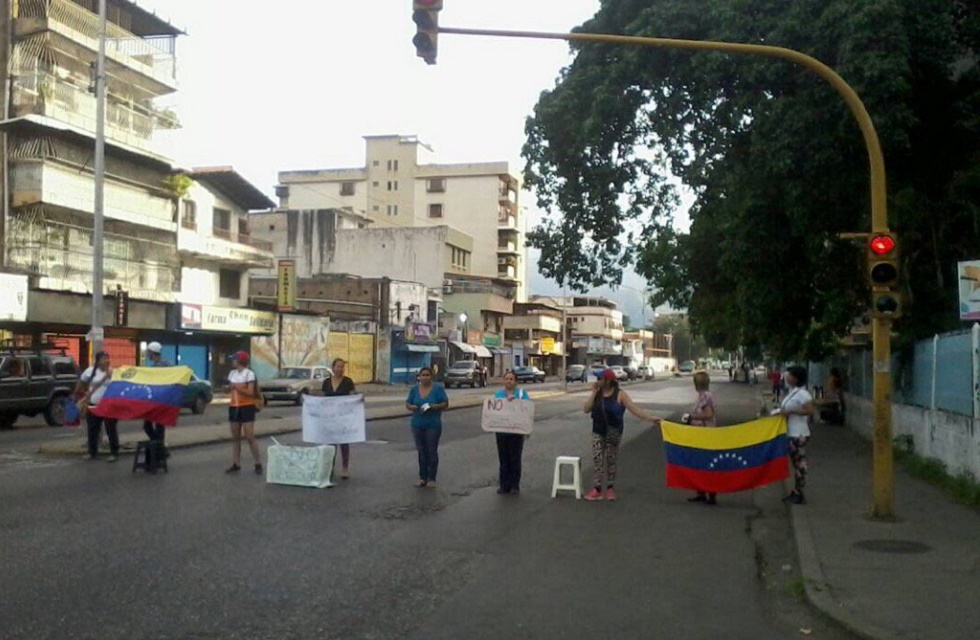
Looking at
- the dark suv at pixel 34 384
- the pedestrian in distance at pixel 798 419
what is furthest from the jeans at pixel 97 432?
the pedestrian in distance at pixel 798 419

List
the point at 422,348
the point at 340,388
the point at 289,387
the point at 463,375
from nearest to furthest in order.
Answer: the point at 340,388
the point at 289,387
the point at 463,375
the point at 422,348

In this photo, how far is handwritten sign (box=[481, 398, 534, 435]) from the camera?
13.6m

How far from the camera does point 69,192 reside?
125 feet

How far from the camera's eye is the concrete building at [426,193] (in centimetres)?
10338

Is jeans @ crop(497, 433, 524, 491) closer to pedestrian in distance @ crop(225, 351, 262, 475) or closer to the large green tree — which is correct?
pedestrian in distance @ crop(225, 351, 262, 475)

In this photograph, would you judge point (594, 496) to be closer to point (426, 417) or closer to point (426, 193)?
point (426, 417)

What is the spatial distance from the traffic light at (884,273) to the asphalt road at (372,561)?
2.67 meters

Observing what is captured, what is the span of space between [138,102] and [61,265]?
9.58m

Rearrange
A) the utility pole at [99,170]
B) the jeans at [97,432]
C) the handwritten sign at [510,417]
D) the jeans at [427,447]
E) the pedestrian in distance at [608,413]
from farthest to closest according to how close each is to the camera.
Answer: the utility pole at [99,170] < the jeans at [97,432] < the jeans at [427,447] < the handwritten sign at [510,417] < the pedestrian in distance at [608,413]

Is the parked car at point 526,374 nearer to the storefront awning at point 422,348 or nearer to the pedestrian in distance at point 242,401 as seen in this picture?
the storefront awning at point 422,348

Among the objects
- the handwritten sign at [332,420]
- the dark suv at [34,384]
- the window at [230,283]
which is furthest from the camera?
the window at [230,283]

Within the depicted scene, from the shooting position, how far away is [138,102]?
147ft

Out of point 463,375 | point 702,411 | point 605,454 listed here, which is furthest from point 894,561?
point 463,375

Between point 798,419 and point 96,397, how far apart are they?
999 cm
